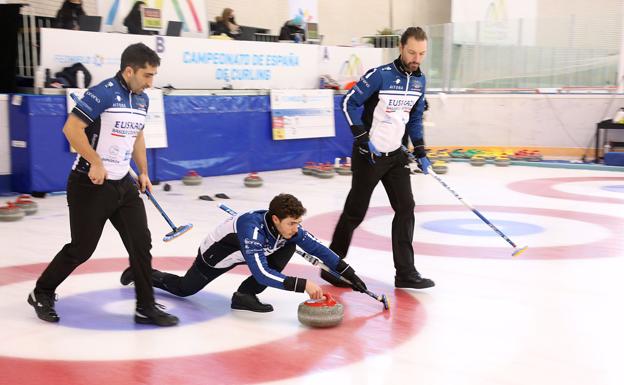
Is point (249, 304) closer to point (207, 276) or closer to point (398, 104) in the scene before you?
point (207, 276)

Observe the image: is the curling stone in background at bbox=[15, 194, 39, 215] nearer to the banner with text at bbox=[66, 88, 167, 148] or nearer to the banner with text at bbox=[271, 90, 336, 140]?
the banner with text at bbox=[66, 88, 167, 148]

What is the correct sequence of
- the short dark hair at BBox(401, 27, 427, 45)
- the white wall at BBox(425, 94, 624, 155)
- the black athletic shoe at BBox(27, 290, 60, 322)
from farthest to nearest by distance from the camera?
the white wall at BBox(425, 94, 624, 155), the short dark hair at BBox(401, 27, 427, 45), the black athletic shoe at BBox(27, 290, 60, 322)

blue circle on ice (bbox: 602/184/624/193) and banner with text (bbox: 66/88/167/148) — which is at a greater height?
banner with text (bbox: 66/88/167/148)

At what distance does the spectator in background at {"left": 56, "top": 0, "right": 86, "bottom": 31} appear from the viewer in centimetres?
1352

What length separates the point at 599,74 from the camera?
1983 cm

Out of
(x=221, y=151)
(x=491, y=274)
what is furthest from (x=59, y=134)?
(x=491, y=274)

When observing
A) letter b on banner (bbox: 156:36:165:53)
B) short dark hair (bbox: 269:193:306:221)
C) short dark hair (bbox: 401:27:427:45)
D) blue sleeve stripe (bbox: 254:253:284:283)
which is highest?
letter b on banner (bbox: 156:36:165:53)

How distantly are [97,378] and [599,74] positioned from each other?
1817 centimetres

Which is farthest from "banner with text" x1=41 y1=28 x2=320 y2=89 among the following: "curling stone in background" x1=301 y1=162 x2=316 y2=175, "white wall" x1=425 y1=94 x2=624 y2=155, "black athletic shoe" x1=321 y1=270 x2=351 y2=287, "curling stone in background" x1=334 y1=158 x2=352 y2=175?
"black athletic shoe" x1=321 y1=270 x2=351 y2=287

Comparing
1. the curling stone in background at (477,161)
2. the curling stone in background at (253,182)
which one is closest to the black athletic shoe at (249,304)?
the curling stone in background at (253,182)

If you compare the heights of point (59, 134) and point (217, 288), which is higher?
point (59, 134)

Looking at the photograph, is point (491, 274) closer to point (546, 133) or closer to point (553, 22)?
point (546, 133)

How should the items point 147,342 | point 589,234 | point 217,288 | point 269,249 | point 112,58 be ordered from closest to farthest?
1. point 147,342
2. point 269,249
3. point 217,288
4. point 589,234
5. point 112,58

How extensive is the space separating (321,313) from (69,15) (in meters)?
10.4
